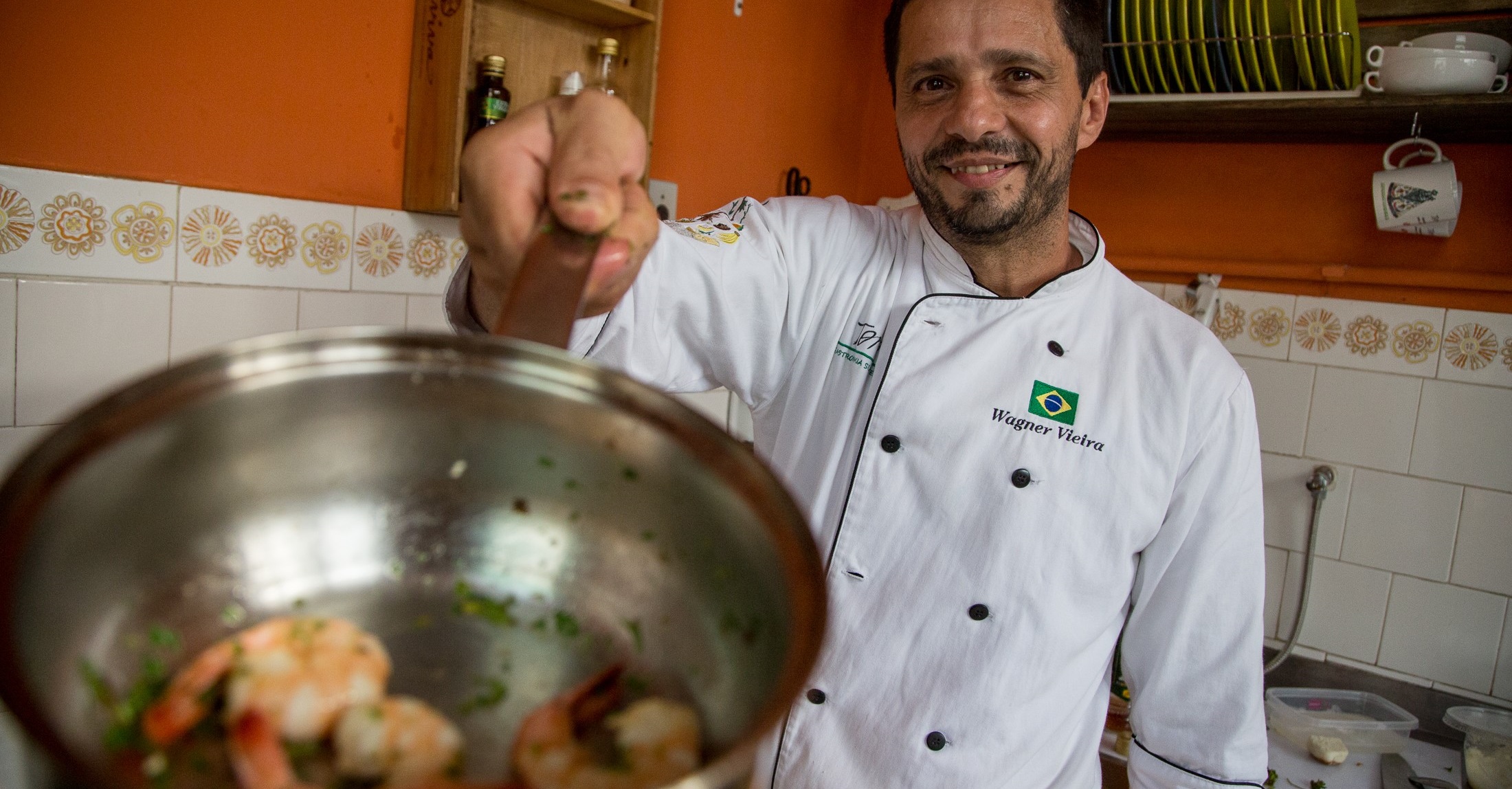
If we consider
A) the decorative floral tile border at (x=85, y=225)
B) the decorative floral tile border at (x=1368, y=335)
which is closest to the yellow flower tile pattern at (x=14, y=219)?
the decorative floral tile border at (x=85, y=225)

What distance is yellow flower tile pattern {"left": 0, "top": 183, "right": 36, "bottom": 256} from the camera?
1.26 m

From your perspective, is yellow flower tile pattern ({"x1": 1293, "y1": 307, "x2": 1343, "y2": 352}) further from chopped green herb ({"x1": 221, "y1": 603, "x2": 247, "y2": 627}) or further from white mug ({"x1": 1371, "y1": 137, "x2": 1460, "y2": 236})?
chopped green herb ({"x1": 221, "y1": 603, "x2": 247, "y2": 627})

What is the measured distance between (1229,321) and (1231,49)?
2.12 ft

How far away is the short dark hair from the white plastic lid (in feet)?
5.11

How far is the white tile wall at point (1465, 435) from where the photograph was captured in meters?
2.10

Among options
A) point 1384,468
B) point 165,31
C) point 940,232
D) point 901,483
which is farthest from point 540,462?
point 1384,468

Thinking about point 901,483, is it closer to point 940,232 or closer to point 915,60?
point 940,232

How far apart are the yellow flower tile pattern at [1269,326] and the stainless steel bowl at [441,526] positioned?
7.28 feet

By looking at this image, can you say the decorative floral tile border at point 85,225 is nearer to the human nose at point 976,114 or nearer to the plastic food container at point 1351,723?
the human nose at point 976,114

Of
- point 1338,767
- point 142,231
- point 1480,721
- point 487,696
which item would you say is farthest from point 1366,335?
point 142,231

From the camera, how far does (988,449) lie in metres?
1.19

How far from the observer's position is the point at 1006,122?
122 centimetres

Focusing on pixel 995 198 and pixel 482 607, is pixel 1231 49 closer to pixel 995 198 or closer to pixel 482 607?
pixel 995 198

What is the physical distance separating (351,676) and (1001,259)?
40.1 inches
